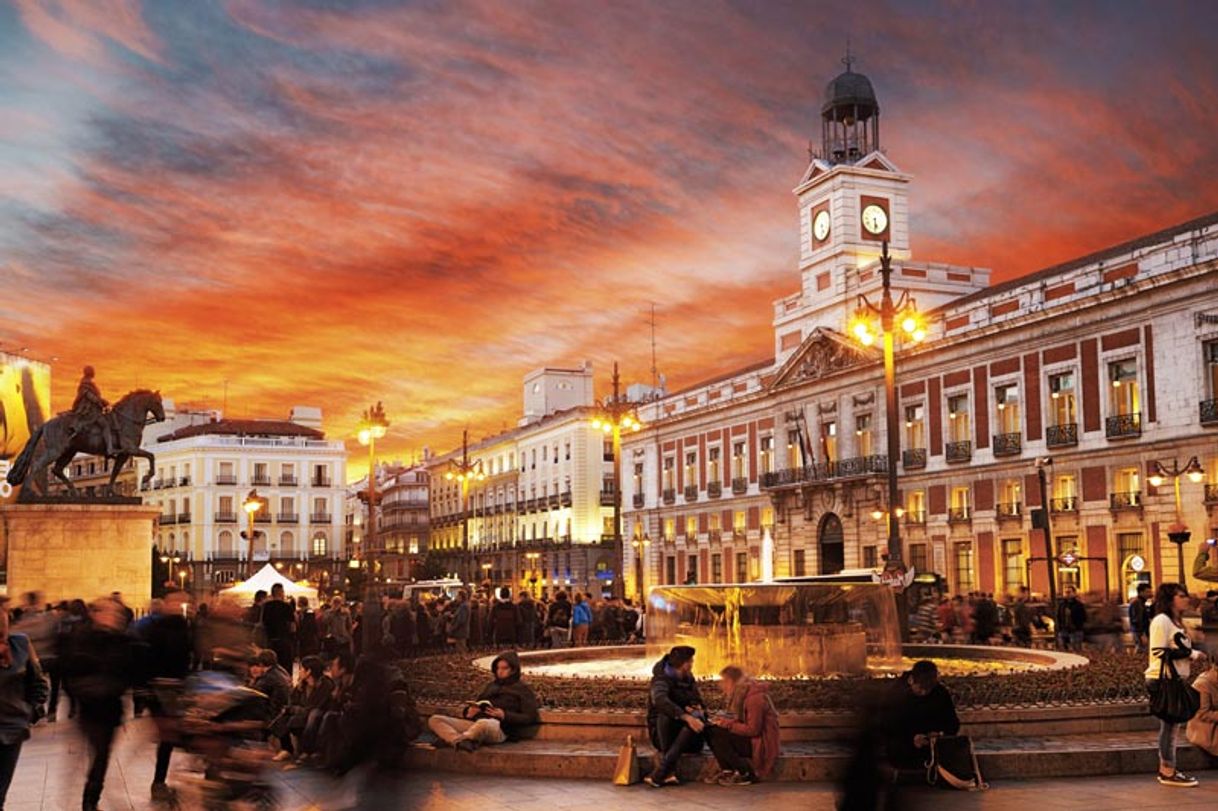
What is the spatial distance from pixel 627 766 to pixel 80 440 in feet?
60.7

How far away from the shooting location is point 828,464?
52.6 m

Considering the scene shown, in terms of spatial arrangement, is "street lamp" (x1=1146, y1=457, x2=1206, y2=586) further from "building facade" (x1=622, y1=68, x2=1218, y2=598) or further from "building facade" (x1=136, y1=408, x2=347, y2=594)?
"building facade" (x1=136, y1=408, x2=347, y2=594)

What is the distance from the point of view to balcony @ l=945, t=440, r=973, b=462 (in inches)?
1763

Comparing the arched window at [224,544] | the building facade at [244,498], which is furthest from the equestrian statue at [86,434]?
the arched window at [224,544]

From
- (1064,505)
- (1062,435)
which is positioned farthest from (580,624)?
(1062,435)

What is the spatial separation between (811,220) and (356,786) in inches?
2115

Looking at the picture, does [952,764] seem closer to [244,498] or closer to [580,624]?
[580,624]

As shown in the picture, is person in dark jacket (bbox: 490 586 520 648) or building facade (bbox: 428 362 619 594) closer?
person in dark jacket (bbox: 490 586 520 648)

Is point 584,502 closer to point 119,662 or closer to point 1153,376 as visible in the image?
point 1153,376

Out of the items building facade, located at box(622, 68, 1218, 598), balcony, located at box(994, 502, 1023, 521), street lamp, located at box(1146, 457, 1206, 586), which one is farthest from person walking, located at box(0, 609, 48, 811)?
balcony, located at box(994, 502, 1023, 521)

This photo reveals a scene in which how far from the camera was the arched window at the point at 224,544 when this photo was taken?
3607 inches

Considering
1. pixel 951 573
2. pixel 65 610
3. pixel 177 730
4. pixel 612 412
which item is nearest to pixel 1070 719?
pixel 177 730

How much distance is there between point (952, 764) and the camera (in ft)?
34.3

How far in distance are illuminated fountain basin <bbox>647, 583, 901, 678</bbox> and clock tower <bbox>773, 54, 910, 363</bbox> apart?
39.4 meters
